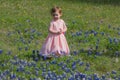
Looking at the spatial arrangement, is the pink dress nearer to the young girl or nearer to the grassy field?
the young girl

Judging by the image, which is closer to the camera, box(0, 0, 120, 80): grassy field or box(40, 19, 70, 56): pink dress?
box(0, 0, 120, 80): grassy field

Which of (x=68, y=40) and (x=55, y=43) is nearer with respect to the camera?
(x=55, y=43)

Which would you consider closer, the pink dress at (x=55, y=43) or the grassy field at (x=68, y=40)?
the grassy field at (x=68, y=40)

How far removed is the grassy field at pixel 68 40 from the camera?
27.9 feet

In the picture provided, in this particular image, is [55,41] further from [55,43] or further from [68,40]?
[68,40]

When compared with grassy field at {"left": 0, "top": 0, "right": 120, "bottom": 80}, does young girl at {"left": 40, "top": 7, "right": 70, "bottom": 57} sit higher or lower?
higher

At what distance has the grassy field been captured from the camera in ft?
27.9

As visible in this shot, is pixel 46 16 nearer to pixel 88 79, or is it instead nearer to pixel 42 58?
pixel 42 58

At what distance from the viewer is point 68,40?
11680mm

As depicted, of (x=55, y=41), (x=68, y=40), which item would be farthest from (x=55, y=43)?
(x=68, y=40)

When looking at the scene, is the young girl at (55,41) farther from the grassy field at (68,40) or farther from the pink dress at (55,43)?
the grassy field at (68,40)

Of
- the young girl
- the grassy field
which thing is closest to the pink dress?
the young girl

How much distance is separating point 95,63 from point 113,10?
7.92 m

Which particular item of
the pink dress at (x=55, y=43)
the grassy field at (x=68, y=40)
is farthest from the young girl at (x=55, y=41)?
the grassy field at (x=68, y=40)
